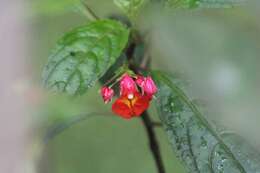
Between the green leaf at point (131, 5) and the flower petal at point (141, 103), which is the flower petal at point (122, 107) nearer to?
the flower petal at point (141, 103)

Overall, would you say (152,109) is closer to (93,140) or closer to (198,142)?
(93,140)

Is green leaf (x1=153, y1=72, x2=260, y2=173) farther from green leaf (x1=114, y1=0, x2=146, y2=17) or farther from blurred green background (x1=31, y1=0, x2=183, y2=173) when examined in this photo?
blurred green background (x1=31, y1=0, x2=183, y2=173)

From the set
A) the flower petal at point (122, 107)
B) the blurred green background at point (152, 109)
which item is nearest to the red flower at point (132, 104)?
the flower petal at point (122, 107)

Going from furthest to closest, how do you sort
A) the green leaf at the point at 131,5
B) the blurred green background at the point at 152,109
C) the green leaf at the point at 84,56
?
the blurred green background at the point at 152,109 < the green leaf at the point at 131,5 < the green leaf at the point at 84,56

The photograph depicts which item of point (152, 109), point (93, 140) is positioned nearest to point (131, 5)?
point (152, 109)

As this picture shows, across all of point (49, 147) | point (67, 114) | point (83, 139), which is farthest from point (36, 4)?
point (83, 139)

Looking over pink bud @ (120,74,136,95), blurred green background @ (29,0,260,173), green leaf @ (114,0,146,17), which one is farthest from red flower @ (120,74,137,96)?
blurred green background @ (29,0,260,173)
